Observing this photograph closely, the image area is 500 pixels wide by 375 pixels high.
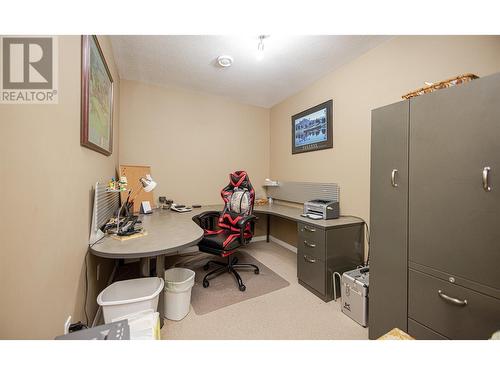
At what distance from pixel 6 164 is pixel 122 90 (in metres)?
2.66

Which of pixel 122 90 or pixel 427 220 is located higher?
pixel 122 90

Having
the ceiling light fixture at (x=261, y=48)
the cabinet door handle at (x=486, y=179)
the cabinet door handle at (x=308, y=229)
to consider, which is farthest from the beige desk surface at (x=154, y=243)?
the ceiling light fixture at (x=261, y=48)

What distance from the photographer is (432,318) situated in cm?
111

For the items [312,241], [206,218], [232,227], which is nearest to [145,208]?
[206,218]

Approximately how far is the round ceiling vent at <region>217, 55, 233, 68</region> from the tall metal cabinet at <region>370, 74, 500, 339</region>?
1.78 metres

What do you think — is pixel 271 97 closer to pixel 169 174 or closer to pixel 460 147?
pixel 169 174

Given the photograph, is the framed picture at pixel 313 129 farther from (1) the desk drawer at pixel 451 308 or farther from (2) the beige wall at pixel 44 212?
(2) the beige wall at pixel 44 212

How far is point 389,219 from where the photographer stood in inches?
52.1

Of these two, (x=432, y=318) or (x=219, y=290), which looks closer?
(x=432, y=318)

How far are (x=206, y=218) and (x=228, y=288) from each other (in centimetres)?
98

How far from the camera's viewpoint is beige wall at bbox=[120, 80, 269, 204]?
279 cm

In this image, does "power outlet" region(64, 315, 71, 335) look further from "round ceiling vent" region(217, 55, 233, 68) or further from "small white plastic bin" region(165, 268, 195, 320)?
"round ceiling vent" region(217, 55, 233, 68)
